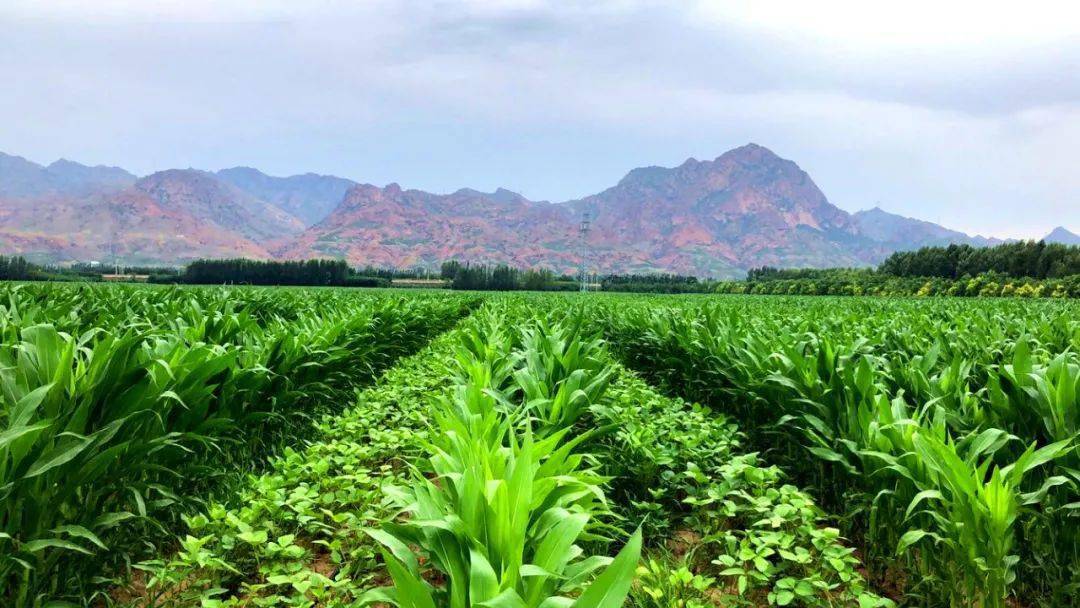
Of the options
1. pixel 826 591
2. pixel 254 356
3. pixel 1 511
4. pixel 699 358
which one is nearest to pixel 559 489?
pixel 826 591

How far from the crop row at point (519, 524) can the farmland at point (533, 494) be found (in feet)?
0.05

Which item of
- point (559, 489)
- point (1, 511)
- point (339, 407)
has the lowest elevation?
point (339, 407)

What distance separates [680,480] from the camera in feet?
13.1

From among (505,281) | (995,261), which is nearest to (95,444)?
(995,261)

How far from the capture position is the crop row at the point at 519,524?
6.24 feet

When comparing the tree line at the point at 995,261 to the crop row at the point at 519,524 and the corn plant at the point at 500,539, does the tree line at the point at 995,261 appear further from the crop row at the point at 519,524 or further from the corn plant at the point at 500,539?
the corn plant at the point at 500,539

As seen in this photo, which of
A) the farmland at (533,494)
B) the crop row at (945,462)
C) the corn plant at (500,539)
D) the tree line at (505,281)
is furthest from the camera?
the tree line at (505,281)

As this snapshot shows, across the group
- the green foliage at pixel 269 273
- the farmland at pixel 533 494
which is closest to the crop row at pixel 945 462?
the farmland at pixel 533 494

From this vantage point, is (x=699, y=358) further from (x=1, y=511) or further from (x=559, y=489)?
(x=1, y=511)

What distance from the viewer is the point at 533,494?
2258 mm

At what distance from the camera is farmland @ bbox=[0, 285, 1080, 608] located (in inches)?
86.9

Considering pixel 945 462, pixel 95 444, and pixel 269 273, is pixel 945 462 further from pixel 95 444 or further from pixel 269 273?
pixel 269 273

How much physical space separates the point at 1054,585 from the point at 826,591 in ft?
3.29

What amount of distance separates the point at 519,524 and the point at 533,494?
364 millimetres
